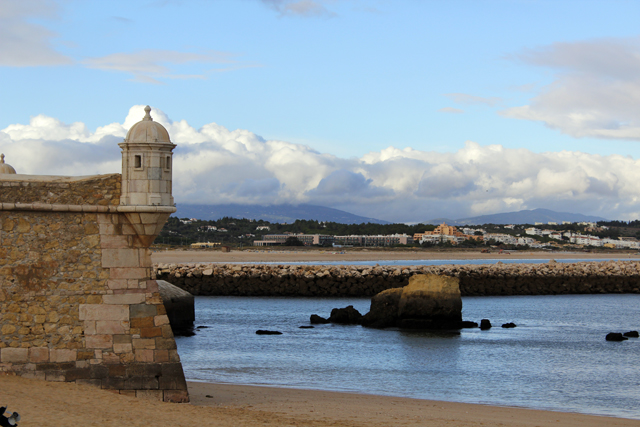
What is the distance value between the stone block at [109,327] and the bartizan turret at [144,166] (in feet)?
5.62

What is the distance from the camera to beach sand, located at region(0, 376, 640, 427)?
8.20 meters

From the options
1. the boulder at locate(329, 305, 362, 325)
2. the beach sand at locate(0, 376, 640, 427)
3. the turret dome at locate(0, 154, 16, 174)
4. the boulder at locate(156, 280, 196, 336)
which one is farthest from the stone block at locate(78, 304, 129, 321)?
the boulder at locate(329, 305, 362, 325)

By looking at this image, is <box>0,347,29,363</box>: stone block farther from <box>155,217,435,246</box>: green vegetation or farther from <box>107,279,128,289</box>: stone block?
<box>155,217,435,246</box>: green vegetation

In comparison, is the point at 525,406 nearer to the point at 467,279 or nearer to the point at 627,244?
the point at 467,279

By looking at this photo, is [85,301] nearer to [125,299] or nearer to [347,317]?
[125,299]

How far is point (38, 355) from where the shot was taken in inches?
365

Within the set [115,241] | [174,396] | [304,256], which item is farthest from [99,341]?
[304,256]

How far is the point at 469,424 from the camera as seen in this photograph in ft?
32.5

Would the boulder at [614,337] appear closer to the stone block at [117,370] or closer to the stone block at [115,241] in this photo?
the stone block at [117,370]

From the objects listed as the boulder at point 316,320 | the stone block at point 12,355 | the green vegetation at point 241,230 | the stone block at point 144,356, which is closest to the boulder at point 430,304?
the boulder at point 316,320

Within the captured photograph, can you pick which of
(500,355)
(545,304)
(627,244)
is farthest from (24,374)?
(627,244)

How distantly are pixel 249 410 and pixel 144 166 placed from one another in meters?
4.04

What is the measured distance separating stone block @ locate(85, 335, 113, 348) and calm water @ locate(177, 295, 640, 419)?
520cm

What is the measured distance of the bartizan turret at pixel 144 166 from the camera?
31.4 feet
